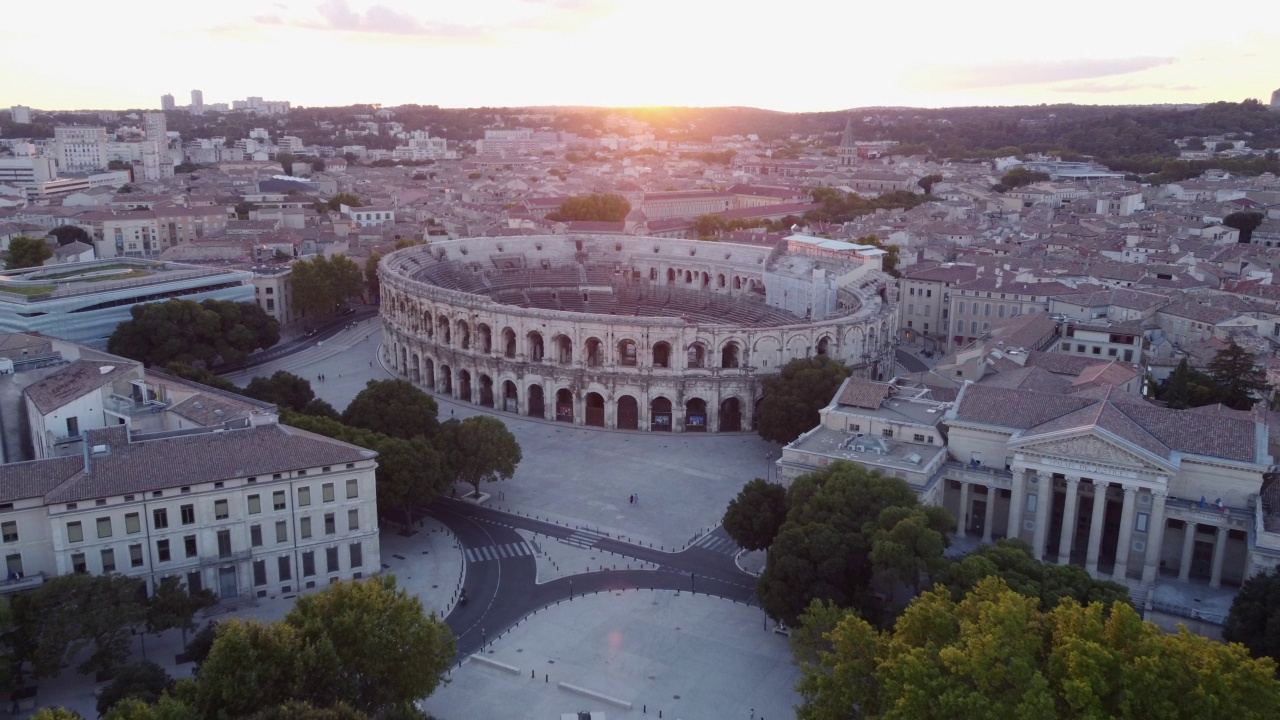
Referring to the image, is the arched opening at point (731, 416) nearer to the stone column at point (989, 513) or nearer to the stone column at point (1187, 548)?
the stone column at point (989, 513)

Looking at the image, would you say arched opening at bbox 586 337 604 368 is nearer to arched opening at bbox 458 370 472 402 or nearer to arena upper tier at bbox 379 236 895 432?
arena upper tier at bbox 379 236 895 432

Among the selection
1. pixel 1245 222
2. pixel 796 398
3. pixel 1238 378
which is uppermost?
pixel 1245 222

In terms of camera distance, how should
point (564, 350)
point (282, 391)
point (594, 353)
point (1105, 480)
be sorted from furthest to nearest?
point (564, 350) < point (594, 353) < point (282, 391) < point (1105, 480)

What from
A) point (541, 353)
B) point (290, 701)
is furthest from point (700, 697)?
point (541, 353)

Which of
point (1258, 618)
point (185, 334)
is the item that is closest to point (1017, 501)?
point (1258, 618)

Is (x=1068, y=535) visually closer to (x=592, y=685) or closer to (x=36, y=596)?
(x=592, y=685)

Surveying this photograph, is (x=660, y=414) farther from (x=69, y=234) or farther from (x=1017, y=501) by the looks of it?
(x=69, y=234)
